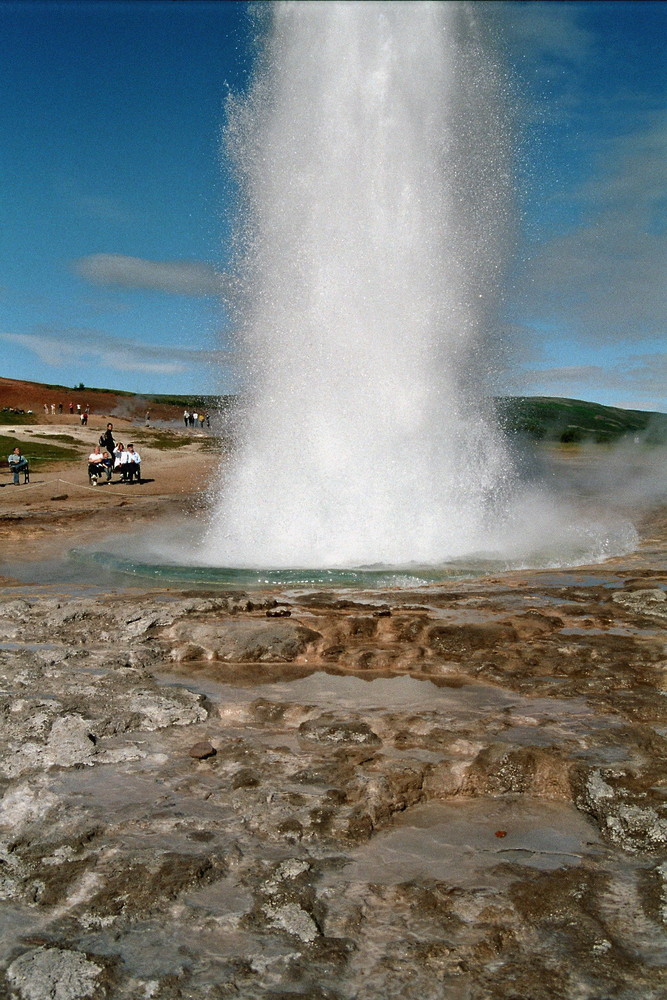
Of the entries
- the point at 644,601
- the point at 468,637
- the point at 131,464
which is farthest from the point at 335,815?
the point at 131,464

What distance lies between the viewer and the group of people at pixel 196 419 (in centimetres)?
5019

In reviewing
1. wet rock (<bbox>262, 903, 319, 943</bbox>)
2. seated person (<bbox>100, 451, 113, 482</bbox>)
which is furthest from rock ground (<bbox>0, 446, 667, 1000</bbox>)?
seated person (<bbox>100, 451, 113, 482</bbox>)

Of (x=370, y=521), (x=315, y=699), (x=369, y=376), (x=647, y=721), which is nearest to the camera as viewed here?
(x=647, y=721)

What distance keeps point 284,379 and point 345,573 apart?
155 inches

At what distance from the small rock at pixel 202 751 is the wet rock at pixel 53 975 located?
Answer: 4.73 ft

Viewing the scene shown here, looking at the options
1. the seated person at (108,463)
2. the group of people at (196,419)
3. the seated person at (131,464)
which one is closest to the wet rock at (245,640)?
the seated person at (108,463)

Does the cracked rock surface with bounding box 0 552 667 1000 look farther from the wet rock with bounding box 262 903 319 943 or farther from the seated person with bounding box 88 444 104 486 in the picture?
the seated person with bounding box 88 444 104 486

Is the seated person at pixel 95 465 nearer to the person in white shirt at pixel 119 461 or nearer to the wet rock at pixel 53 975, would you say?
the person in white shirt at pixel 119 461

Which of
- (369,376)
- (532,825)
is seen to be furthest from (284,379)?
(532,825)

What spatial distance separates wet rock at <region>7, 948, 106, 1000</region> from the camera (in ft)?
7.18

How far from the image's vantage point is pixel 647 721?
4211 mm

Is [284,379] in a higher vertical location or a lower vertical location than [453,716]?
higher

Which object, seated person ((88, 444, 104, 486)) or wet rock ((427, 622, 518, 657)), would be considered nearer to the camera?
wet rock ((427, 622, 518, 657))

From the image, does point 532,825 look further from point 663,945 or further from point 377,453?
point 377,453
